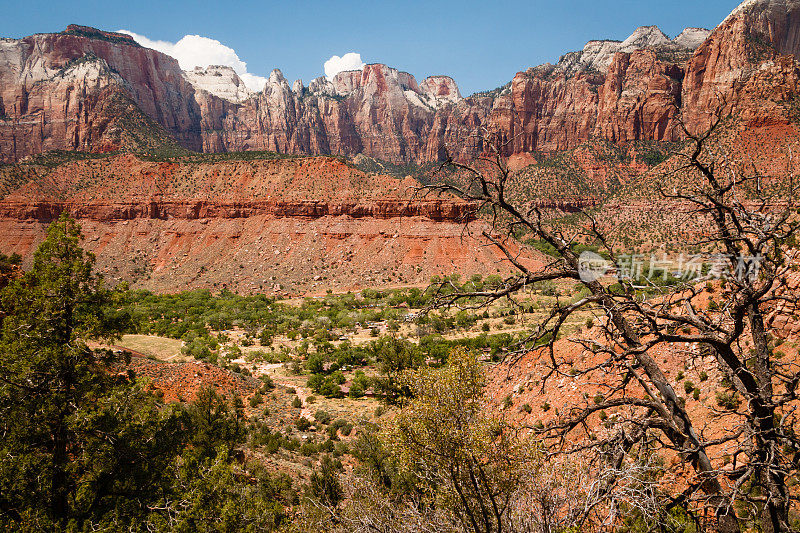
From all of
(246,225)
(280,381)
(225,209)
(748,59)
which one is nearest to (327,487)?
(280,381)

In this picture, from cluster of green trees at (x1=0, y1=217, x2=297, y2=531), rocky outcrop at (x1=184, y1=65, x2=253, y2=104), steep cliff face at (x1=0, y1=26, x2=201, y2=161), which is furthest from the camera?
rocky outcrop at (x1=184, y1=65, x2=253, y2=104)

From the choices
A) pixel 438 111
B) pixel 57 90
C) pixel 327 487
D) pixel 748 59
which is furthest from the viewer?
pixel 438 111

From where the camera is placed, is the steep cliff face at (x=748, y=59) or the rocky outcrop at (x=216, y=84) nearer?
the steep cliff face at (x=748, y=59)

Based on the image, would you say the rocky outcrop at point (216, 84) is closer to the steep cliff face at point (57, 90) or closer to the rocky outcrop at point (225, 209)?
the steep cliff face at point (57, 90)

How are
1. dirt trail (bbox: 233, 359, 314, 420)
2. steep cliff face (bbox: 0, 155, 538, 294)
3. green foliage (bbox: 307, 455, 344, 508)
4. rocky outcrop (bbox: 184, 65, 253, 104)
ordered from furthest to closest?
rocky outcrop (bbox: 184, 65, 253, 104)
steep cliff face (bbox: 0, 155, 538, 294)
dirt trail (bbox: 233, 359, 314, 420)
green foliage (bbox: 307, 455, 344, 508)

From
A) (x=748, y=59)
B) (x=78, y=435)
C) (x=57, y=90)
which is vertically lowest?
(x=78, y=435)

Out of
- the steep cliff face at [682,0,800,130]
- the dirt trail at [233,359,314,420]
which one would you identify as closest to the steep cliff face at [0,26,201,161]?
the dirt trail at [233,359,314,420]

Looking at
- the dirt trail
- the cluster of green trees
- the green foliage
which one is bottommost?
the dirt trail

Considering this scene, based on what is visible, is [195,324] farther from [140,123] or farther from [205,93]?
[205,93]

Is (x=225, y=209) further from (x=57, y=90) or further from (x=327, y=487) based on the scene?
(x=57, y=90)

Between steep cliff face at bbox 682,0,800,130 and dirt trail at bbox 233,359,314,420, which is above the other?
steep cliff face at bbox 682,0,800,130

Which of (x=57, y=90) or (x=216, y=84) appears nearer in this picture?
(x=57, y=90)

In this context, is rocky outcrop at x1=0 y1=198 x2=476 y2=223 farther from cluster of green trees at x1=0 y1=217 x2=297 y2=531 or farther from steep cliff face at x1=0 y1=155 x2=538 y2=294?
cluster of green trees at x1=0 y1=217 x2=297 y2=531

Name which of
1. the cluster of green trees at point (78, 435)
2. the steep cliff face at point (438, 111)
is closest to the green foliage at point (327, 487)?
the cluster of green trees at point (78, 435)
